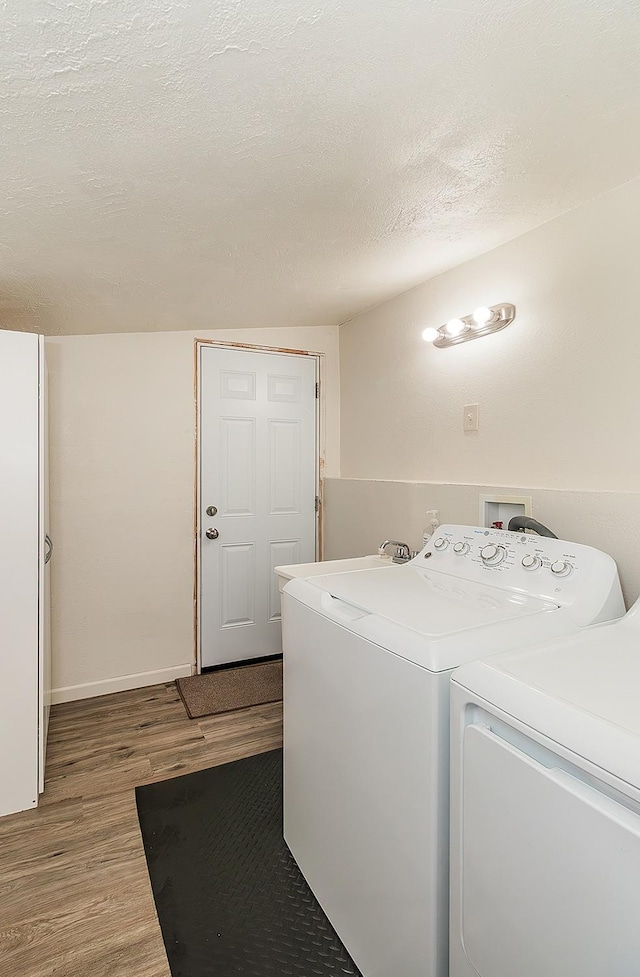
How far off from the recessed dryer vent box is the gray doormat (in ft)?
4.99

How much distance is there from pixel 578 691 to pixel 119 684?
263 centimetres

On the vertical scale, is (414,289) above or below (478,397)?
above

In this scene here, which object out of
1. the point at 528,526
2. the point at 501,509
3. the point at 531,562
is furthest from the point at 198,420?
the point at 531,562

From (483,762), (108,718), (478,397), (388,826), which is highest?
(478,397)

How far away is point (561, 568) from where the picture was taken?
1414 millimetres

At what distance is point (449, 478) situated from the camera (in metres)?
2.34

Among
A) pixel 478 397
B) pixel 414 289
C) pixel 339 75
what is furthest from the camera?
pixel 414 289

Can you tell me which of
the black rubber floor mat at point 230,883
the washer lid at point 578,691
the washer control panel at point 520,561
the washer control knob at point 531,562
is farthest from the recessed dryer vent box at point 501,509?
the black rubber floor mat at point 230,883

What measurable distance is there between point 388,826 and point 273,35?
1.56m

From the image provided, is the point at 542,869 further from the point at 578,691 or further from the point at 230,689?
the point at 230,689

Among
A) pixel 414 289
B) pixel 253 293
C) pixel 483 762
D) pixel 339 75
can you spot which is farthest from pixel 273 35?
pixel 414 289

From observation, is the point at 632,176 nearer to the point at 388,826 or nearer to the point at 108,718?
the point at 388,826

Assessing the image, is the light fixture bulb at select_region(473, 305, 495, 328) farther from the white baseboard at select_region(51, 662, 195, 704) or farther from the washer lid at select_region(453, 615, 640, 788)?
the white baseboard at select_region(51, 662, 195, 704)

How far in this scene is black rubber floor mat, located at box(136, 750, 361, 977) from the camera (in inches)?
51.8
